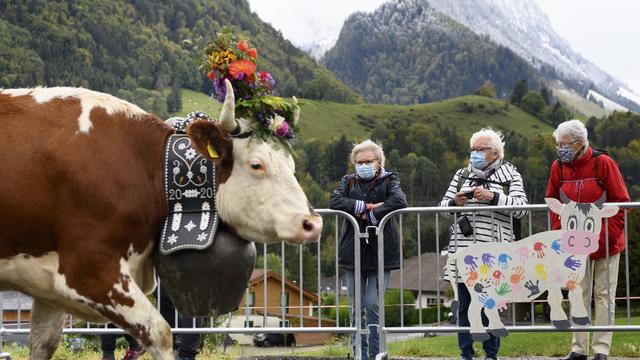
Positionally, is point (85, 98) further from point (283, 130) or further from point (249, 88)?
point (283, 130)

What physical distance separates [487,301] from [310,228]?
130 inches

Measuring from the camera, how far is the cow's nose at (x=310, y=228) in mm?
4418

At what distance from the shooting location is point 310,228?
4449 millimetres

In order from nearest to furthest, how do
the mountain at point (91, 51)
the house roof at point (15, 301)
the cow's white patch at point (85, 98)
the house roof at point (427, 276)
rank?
1. the cow's white patch at point (85, 98)
2. the house roof at point (15, 301)
3. the house roof at point (427, 276)
4. the mountain at point (91, 51)

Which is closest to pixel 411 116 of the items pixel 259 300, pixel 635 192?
pixel 635 192

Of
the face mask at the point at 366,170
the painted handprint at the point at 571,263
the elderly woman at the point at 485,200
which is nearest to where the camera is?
the painted handprint at the point at 571,263

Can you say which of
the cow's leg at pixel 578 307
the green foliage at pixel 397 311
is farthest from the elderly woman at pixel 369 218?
the cow's leg at pixel 578 307

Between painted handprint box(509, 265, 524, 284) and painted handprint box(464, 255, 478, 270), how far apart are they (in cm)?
33

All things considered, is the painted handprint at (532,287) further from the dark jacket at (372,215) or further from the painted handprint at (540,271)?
the dark jacket at (372,215)

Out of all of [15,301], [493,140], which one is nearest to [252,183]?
[493,140]

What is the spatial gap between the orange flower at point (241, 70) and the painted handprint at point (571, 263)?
3680 mm

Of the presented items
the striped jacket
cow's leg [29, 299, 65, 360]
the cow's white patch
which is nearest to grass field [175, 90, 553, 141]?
the striped jacket

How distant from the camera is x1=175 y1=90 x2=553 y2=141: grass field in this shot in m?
175

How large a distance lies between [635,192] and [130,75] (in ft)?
315
